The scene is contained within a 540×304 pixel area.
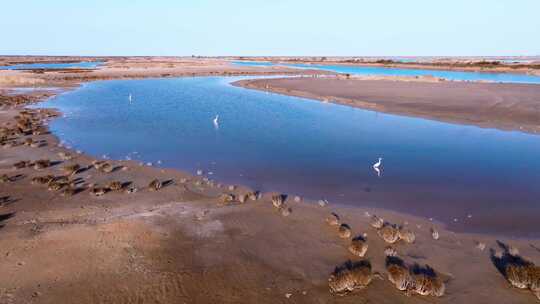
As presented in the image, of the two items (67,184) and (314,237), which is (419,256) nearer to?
(314,237)

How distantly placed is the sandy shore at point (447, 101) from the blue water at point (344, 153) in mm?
2812

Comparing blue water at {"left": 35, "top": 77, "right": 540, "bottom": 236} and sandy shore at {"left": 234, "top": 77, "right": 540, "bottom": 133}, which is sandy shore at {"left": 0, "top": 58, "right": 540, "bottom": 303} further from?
sandy shore at {"left": 234, "top": 77, "right": 540, "bottom": 133}

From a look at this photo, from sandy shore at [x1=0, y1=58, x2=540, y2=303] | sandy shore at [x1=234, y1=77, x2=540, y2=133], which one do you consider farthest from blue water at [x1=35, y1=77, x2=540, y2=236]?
sandy shore at [x1=234, y1=77, x2=540, y2=133]

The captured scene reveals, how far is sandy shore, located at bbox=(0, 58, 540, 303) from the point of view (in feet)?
27.1

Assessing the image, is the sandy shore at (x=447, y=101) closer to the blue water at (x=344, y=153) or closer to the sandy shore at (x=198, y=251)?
the blue water at (x=344, y=153)

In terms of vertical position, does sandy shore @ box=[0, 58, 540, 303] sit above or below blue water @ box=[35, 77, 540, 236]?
below

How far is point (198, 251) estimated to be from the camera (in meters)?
9.98

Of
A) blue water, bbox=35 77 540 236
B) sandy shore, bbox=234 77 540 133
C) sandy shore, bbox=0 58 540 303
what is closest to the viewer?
sandy shore, bbox=0 58 540 303

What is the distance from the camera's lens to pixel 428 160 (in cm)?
1853

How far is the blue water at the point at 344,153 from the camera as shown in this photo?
44.3ft

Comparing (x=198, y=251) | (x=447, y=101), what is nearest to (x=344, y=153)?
(x=198, y=251)

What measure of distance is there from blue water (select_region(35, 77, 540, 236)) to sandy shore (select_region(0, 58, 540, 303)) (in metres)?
1.64

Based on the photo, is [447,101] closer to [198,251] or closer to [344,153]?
[344,153]

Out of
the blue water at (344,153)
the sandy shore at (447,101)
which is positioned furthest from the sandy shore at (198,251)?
the sandy shore at (447,101)
